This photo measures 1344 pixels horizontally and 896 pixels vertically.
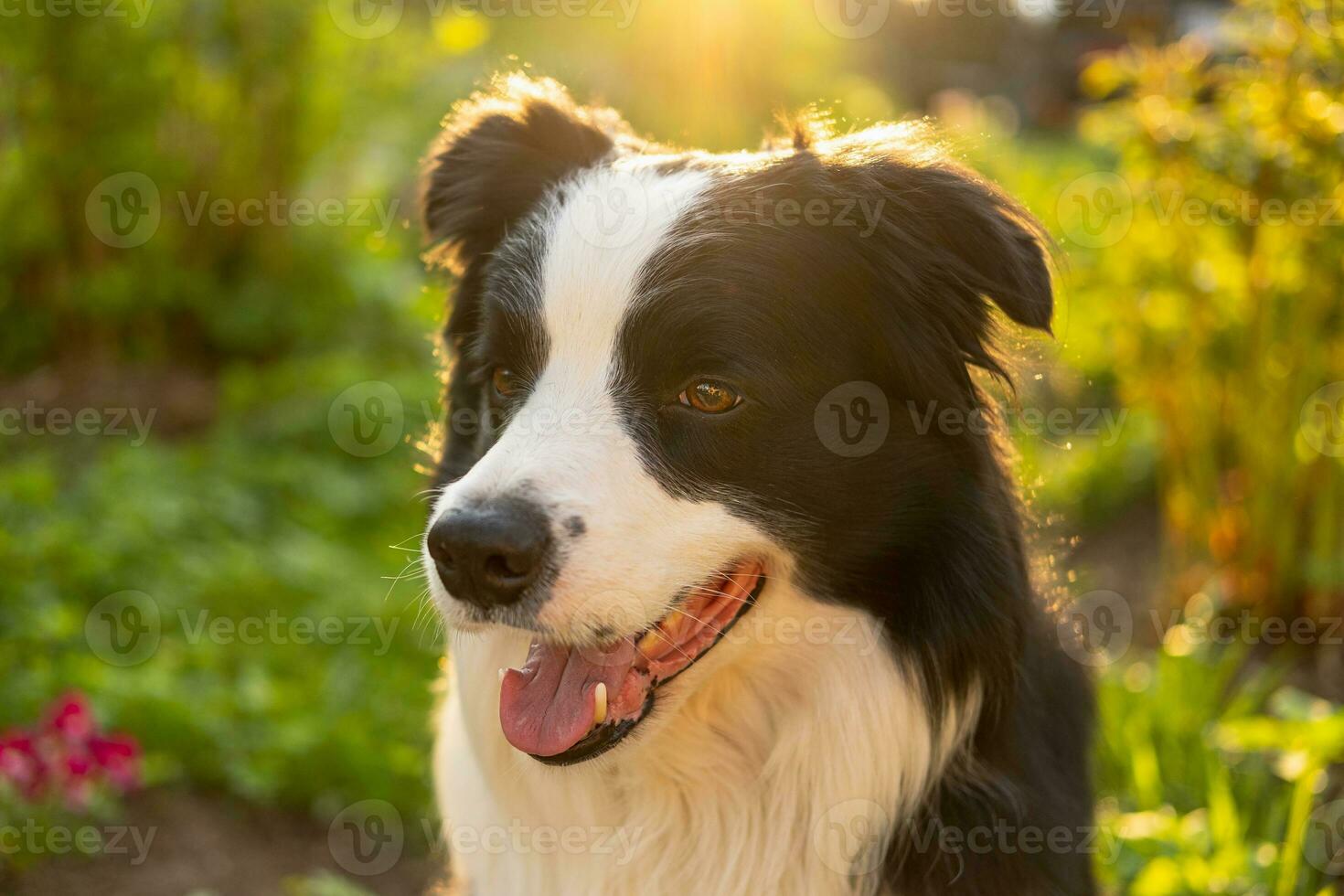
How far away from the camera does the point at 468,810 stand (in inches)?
112

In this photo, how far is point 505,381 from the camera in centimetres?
267

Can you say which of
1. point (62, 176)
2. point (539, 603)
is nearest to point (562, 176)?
point (539, 603)

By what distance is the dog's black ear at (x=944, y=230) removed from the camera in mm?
2461

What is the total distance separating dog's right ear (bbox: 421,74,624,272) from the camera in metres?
3.02

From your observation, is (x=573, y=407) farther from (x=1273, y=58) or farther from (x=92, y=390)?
(x=92, y=390)

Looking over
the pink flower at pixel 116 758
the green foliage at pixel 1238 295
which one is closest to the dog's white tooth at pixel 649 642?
the pink flower at pixel 116 758

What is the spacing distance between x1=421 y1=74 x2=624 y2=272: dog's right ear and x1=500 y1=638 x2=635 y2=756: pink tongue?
1152 mm

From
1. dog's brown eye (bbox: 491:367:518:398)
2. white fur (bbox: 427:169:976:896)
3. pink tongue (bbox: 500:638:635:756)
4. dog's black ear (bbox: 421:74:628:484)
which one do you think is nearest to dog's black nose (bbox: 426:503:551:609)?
white fur (bbox: 427:169:976:896)

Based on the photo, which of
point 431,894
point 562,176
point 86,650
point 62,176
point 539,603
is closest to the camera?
point 539,603

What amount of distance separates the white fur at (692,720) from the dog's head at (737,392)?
0.04ft

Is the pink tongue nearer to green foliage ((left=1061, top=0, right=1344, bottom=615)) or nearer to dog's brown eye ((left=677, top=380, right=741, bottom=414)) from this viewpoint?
dog's brown eye ((left=677, top=380, right=741, bottom=414))

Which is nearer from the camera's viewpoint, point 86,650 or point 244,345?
point 86,650

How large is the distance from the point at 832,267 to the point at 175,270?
510cm

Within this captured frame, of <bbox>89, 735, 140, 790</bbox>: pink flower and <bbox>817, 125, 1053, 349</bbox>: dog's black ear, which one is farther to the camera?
<bbox>89, 735, 140, 790</bbox>: pink flower
